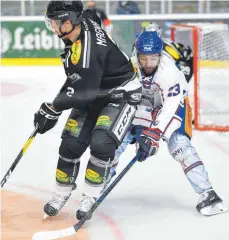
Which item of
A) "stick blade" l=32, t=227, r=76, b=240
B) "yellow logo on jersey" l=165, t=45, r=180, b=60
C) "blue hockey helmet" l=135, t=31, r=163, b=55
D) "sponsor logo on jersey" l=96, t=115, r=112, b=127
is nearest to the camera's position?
"stick blade" l=32, t=227, r=76, b=240

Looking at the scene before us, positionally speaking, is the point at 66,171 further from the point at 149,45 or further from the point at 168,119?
the point at 149,45

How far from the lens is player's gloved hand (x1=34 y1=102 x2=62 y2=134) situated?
321 cm

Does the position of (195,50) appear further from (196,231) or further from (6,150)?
(196,231)

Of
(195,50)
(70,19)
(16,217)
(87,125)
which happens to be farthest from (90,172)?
(195,50)

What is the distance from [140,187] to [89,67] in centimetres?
110

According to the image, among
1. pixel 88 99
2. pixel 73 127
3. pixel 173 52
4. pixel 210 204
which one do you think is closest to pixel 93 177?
pixel 73 127

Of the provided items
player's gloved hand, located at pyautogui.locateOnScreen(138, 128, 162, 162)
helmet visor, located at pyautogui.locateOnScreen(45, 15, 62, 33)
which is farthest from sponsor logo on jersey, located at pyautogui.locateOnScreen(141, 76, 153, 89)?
helmet visor, located at pyautogui.locateOnScreen(45, 15, 62, 33)

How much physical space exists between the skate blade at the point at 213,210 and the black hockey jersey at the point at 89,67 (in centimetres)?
71

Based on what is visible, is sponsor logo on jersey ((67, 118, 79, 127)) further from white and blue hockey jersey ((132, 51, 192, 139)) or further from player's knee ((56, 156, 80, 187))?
white and blue hockey jersey ((132, 51, 192, 139))

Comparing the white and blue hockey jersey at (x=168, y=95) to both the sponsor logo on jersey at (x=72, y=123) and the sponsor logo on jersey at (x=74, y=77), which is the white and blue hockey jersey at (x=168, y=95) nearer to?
the sponsor logo on jersey at (x=72, y=123)

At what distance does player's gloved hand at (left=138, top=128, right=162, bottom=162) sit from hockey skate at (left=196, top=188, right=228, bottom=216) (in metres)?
0.35

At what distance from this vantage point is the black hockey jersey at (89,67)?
3.03 meters

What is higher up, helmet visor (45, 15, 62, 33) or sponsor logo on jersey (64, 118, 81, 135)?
helmet visor (45, 15, 62, 33)

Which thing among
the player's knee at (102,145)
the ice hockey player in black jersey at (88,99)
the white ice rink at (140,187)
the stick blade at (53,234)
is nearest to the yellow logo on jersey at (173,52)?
the white ice rink at (140,187)
